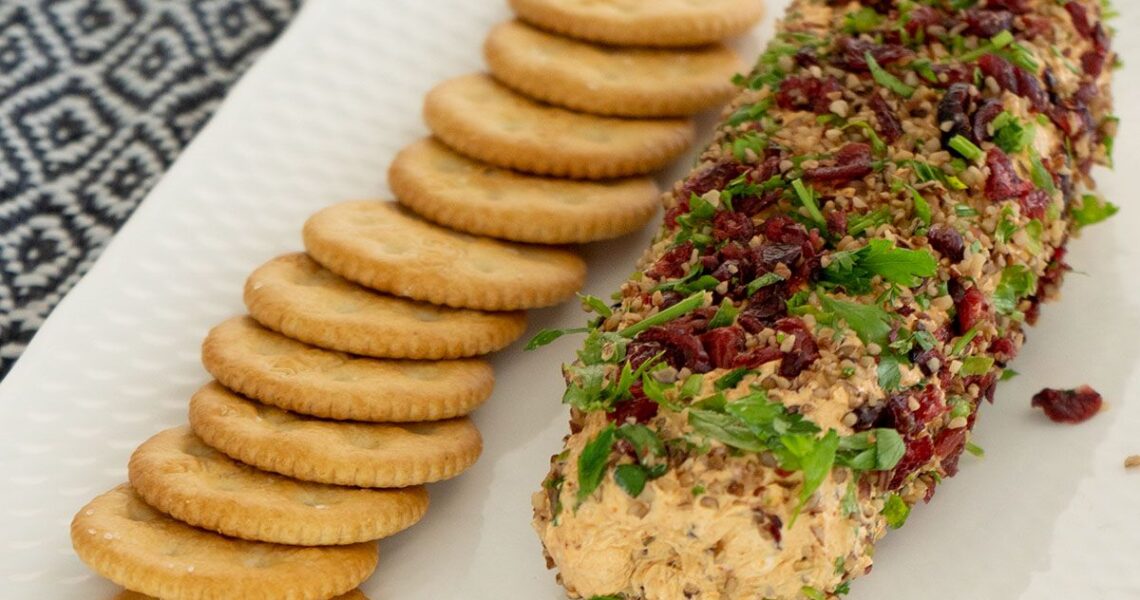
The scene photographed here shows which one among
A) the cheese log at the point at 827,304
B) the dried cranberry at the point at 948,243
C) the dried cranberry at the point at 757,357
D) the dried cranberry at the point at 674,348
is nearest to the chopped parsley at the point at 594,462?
the cheese log at the point at 827,304

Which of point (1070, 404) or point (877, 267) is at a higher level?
point (877, 267)

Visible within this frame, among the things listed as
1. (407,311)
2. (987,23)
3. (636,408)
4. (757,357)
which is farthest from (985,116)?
(407,311)

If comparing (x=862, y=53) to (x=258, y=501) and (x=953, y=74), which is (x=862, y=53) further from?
(x=258, y=501)

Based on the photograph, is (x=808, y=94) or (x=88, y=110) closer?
(x=808, y=94)

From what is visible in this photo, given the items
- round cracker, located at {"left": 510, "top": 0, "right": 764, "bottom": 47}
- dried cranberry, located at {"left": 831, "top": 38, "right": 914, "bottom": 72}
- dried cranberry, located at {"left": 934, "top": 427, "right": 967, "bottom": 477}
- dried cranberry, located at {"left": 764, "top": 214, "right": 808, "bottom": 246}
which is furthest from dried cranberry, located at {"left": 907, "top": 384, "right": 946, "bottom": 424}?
round cracker, located at {"left": 510, "top": 0, "right": 764, "bottom": 47}

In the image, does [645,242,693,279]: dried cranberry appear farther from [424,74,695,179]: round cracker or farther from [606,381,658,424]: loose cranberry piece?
[424,74,695,179]: round cracker

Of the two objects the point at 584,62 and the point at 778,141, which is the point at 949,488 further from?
the point at 584,62
